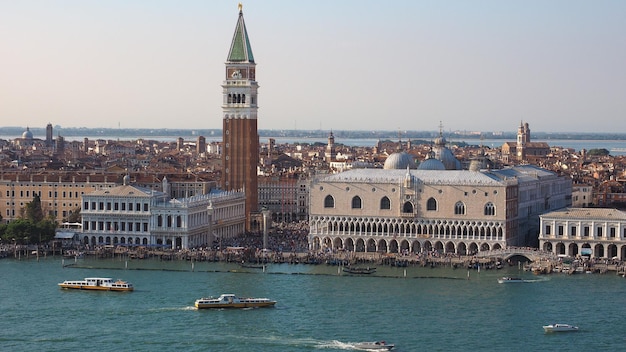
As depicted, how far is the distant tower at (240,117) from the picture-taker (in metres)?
38.8

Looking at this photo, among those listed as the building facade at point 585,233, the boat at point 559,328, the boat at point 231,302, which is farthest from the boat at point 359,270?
the boat at point 559,328

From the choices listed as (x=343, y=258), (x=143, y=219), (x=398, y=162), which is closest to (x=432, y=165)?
(x=398, y=162)

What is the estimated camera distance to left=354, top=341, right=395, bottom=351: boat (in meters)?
21.1

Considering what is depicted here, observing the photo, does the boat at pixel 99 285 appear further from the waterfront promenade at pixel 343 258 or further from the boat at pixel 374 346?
the boat at pixel 374 346

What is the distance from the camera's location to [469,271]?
30375mm

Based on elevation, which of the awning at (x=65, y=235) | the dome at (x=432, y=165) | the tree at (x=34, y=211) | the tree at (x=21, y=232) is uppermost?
the dome at (x=432, y=165)

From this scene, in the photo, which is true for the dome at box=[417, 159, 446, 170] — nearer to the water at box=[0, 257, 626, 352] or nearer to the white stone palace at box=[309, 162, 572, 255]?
the white stone palace at box=[309, 162, 572, 255]

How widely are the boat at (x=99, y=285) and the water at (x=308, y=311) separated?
0.93ft

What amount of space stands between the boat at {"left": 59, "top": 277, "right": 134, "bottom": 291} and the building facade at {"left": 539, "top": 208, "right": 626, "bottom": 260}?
35.4 feet

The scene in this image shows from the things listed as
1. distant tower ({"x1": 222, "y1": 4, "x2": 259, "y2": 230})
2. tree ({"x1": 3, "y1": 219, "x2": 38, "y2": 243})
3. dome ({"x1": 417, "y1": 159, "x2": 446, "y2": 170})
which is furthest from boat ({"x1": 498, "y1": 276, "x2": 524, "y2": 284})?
tree ({"x1": 3, "y1": 219, "x2": 38, "y2": 243})

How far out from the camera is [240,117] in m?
38.9

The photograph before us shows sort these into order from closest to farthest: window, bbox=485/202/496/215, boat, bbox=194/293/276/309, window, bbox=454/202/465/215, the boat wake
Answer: the boat wake → boat, bbox=194/293/276/309 → window, bbox=485/202/496/215 → window, bbox=454/202/465/215

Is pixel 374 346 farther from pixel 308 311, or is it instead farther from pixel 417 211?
pixel 417 211

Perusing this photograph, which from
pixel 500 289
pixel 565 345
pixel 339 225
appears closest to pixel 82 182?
pixel 339 225
